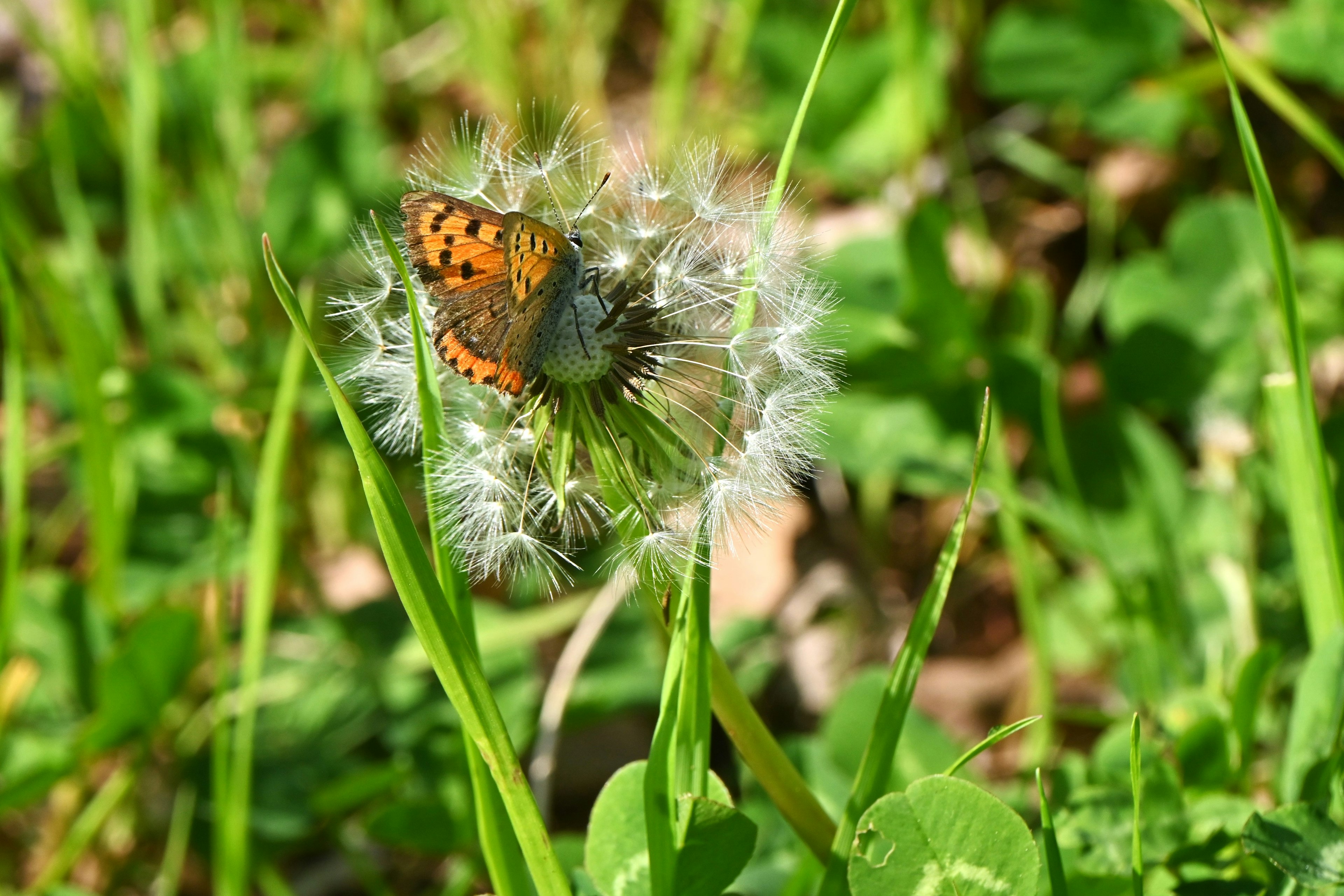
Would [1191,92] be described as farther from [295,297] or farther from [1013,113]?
[295,297]

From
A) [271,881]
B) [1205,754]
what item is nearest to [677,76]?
[271,881]

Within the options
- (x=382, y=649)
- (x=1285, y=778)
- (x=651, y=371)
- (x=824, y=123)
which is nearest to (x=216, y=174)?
(x=382, y=649)

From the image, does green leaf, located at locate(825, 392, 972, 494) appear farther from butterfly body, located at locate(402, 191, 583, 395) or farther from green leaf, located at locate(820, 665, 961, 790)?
butterfly body, located at locate(402, 191, 583, 395)

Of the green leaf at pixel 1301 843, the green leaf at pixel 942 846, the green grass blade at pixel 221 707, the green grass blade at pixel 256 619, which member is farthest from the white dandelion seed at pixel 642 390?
the green leaf at pixel 1301 843

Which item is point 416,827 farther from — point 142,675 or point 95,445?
point 95,445

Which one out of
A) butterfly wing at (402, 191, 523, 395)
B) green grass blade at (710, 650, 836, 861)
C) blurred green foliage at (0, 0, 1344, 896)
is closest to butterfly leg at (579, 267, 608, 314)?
butterfly wing at (402, 191, 523, 395)

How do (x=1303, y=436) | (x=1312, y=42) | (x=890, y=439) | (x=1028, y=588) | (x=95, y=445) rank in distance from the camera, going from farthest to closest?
(x=1312, y=42) < (x=890, y=439) < (x=95, y=445) < (x=1028, y=588) < (x=1303, y=436)
